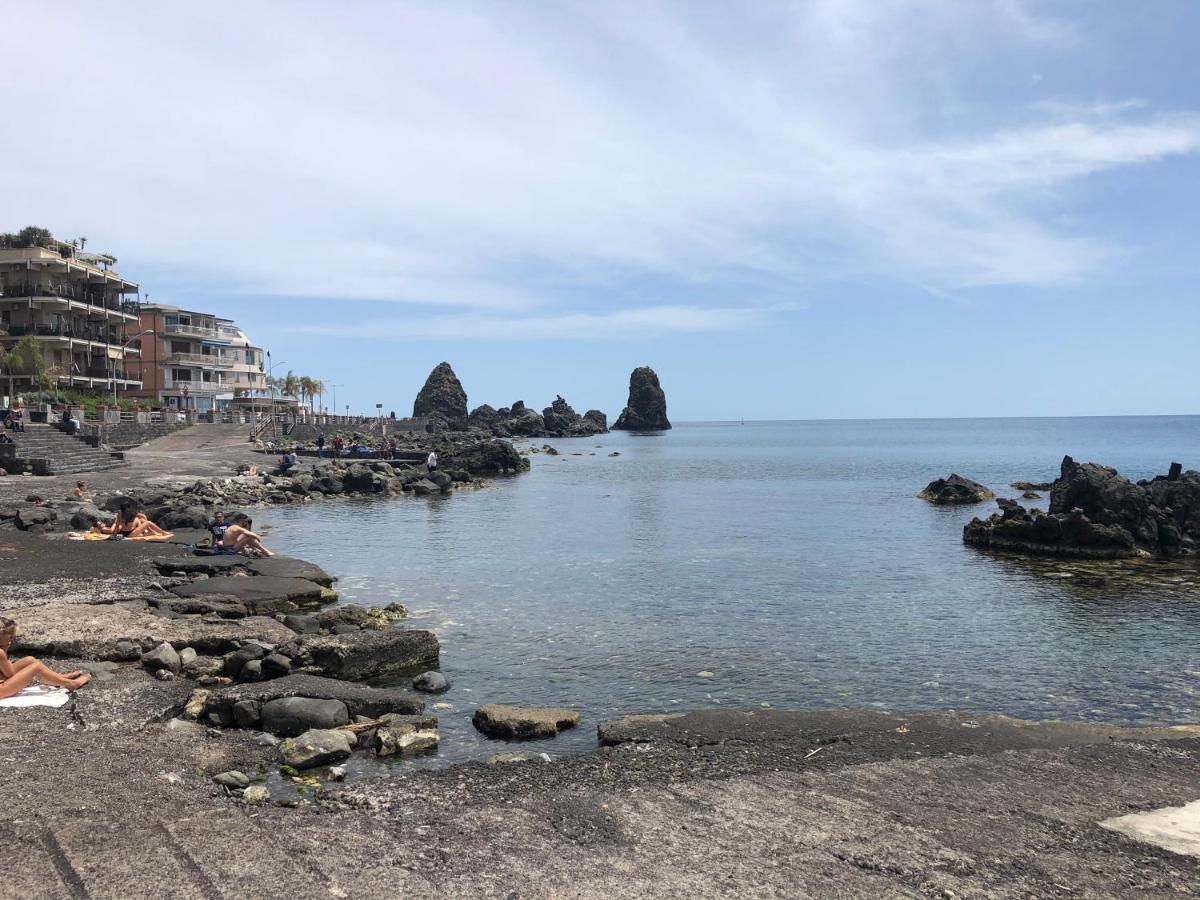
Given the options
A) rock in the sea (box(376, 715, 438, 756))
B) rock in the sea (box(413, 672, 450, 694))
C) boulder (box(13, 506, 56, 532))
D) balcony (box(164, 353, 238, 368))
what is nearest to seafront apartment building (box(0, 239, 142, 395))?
balcony (box(164, 353, 238, 368))

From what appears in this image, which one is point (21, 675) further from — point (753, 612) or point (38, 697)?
point (753, 612)

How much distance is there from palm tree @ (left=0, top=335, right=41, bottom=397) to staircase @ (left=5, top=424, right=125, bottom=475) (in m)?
26.2

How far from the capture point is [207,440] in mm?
72750

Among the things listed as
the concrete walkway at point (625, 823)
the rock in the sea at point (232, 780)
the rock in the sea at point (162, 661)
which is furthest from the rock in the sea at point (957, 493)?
Answer: the rock in the sea at point (232, 780)

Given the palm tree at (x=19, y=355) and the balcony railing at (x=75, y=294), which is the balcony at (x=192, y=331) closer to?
the balcony railing at (x=75, y=294)

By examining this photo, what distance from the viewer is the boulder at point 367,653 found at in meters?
14.9

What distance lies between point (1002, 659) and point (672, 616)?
7356 mm

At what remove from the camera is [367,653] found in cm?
1534

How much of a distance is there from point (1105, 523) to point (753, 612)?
19.6m

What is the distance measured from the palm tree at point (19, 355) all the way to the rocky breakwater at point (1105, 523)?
7388 centimetres

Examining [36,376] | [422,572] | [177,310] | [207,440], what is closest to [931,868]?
[422,572]

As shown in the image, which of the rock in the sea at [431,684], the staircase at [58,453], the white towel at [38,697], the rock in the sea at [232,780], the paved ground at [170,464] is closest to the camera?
the rock in the sea at [232,780]

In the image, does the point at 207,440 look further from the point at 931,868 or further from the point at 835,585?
the point at 931,868

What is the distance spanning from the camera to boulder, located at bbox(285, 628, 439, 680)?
14.9 meters
